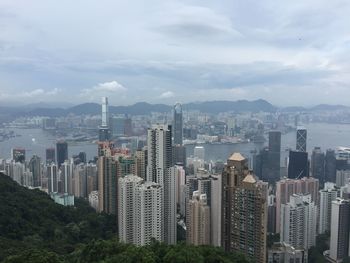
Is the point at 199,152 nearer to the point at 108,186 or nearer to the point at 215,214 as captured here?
the point at 108,186

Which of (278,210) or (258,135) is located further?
(258,135)

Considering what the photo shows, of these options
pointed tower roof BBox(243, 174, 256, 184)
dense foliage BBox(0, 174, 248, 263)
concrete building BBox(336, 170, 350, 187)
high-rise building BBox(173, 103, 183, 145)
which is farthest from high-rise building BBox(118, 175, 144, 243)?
high-rise building BBox(173, 103, 183, 145)

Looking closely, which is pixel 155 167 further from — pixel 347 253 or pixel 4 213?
pixel 347 253

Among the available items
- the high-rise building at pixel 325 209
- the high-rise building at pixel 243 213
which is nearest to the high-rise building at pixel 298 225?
the high-rise building at pixel 325 209

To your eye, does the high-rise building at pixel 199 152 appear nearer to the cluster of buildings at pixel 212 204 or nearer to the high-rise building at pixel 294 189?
the cluster of buildings at pixel 212 204

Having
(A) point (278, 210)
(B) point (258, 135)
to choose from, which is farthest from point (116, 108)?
(A) point (278, 210)

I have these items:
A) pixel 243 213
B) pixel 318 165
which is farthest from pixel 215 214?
pixel 318 165
